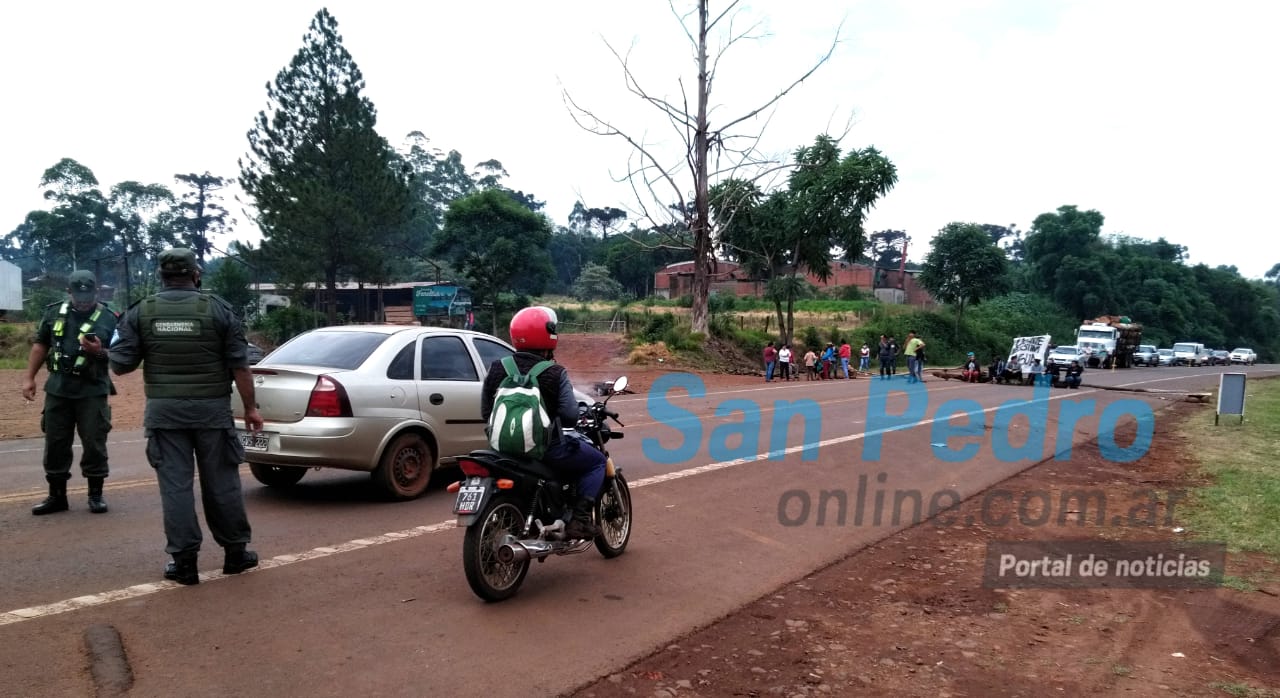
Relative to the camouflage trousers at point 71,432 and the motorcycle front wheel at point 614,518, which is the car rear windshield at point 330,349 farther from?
the motorcycle front wheel at point 614,518

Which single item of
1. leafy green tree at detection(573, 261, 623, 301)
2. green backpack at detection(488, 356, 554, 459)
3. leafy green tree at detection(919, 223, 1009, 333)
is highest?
leafy green tree at detection(919, 223, 1009, 333)

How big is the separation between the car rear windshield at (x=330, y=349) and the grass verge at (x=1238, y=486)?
7.23m

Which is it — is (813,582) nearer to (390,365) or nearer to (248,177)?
(390,365)

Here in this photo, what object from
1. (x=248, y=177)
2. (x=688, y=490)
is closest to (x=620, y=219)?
(x=248, y=177)

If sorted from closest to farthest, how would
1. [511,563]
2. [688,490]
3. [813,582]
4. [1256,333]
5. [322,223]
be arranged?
1. [511,563]
2. [813,582]
3. [688,490]
4. [322,223]
5. [1256,333]

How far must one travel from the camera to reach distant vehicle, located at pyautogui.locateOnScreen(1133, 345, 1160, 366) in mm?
54969

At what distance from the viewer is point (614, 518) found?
20.3 ft

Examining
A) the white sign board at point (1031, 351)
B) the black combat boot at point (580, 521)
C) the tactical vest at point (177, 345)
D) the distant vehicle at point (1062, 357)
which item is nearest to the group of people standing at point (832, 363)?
the white sign board at point (1031, 351)

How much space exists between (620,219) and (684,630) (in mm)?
99843

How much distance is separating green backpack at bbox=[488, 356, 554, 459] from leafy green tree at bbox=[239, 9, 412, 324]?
134ft

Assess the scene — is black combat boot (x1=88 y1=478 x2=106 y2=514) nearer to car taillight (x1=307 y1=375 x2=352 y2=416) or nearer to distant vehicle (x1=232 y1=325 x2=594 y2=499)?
distant vehicle (x1=232 y1=325 x2=594 y2=499)

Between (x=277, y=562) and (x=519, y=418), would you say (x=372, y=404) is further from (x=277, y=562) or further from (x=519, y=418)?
(x=519, y=418)

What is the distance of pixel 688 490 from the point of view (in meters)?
8.67

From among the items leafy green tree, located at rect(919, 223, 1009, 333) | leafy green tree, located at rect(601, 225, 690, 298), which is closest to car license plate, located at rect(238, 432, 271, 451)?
leafy green tree, located at rect(919, 223, 1009, 333)
